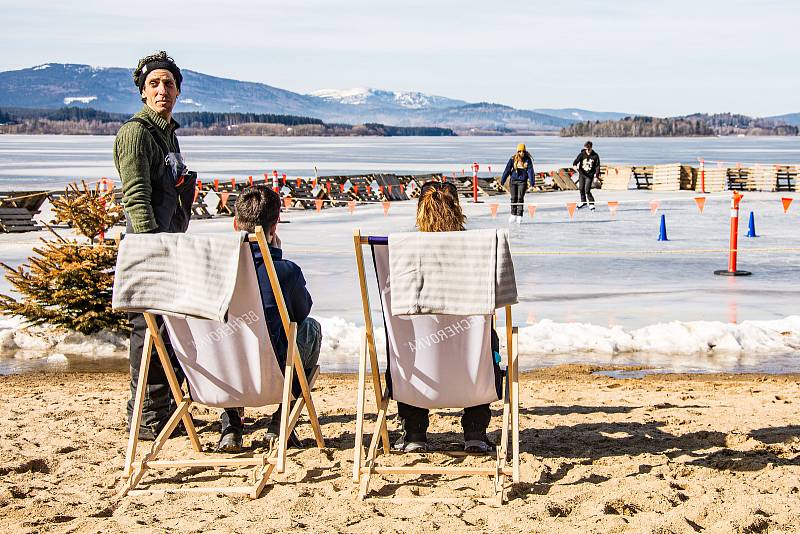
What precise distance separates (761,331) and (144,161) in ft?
17.4

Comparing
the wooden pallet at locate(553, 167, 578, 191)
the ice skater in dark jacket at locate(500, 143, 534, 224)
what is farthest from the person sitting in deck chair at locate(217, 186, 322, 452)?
the wooden pallet at locate(553, 167, 578, 191)

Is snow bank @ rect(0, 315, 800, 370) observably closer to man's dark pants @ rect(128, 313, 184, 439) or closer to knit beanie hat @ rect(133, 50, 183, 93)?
man's dark pants @ rect(128, 313, 184, 439)

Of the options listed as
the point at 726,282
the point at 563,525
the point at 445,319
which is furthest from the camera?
the point at 726,282

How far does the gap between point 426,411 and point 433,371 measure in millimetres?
637

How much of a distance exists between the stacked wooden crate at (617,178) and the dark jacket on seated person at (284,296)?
90.2 feet

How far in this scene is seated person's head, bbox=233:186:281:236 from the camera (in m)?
4.34

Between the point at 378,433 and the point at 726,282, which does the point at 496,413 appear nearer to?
the point at 378,433

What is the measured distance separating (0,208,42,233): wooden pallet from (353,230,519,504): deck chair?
15.4m

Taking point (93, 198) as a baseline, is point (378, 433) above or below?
below

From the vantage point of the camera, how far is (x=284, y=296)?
4465 mm

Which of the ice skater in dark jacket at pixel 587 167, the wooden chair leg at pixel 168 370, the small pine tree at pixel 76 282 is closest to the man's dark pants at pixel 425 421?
the wooden chair leg at pixel 168 370

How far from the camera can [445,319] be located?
420 cm

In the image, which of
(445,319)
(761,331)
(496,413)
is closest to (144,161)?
(445,319)

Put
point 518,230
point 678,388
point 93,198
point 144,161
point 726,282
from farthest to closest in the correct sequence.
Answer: point 518,230, point 726,282, point 93,198, point 678,388, point 144,161
